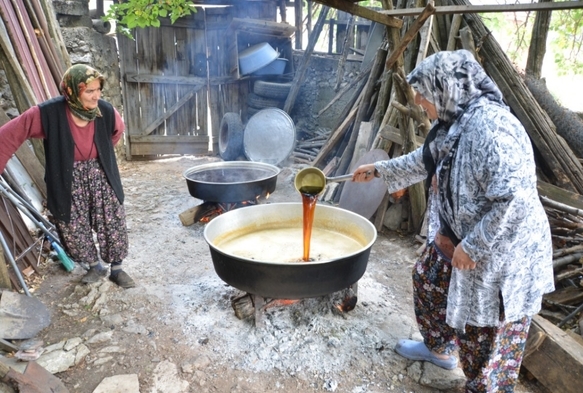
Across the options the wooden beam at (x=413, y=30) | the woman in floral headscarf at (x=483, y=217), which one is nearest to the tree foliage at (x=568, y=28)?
the wooden beam at (x=413, y=30)

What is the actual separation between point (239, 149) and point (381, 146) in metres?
3.54

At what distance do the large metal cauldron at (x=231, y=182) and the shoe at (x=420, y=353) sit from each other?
7.79 feet

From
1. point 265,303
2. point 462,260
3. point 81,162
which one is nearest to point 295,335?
point 265,303

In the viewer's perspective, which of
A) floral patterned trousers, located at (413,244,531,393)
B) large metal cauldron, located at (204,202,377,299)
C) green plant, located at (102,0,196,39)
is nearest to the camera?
floral patterned trousers, located at (413,244,531,393)

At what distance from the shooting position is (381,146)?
5023 millimetres

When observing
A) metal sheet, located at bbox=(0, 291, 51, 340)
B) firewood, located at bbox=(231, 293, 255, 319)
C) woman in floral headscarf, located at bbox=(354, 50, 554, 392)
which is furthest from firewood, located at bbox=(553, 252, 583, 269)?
metal sheet, located at bbox=(0, 291, 51, 340)

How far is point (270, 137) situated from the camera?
752 cm

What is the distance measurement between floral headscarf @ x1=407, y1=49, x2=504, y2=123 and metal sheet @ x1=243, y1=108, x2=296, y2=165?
559 centimetres

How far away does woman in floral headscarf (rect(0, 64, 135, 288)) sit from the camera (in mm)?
2834

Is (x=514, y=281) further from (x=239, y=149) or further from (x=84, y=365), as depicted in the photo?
(x=239, y=149)

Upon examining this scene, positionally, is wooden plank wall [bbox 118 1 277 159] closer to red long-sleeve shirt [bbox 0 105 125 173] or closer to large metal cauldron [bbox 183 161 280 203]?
large metal cauldron [bbox 183 161 280 203]

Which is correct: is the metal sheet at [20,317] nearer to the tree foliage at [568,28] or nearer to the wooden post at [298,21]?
the wooden post at [298,21]

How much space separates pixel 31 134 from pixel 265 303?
211cm

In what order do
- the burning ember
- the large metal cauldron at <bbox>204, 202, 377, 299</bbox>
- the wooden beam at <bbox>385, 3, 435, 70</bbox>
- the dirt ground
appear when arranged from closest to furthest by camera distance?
the large metal cauldron at <bbox>204, 202, 377, 299</bbox> < the dirt ground < the wooden beam at <bbox>385, 3, 435, 70</bbox> < the burning ember
